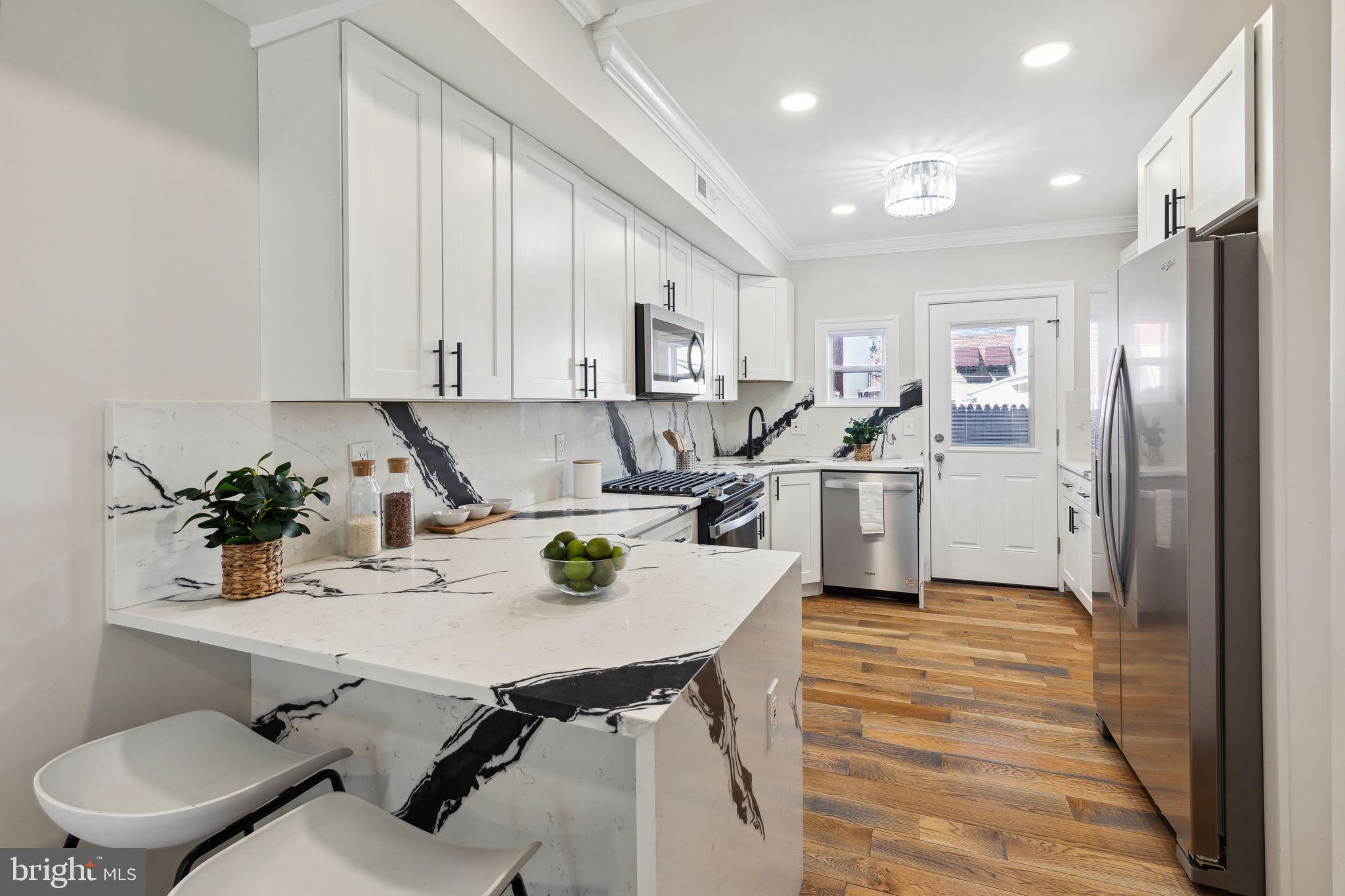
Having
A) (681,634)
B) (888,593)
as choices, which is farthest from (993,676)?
(681,634)

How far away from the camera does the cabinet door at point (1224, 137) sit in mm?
1657

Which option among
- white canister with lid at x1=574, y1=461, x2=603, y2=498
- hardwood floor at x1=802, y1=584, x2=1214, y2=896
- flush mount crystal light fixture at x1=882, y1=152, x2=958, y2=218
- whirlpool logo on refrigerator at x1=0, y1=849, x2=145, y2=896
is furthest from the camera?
flush mount crystal light fixture at x1=882, y1=152, x2=958, y2=218

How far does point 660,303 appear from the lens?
325 cm

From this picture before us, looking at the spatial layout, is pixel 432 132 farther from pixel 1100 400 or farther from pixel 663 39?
pixel 1100 400

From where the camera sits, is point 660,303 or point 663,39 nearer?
point 663,39

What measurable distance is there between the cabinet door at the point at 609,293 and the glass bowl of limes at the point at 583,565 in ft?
4.20

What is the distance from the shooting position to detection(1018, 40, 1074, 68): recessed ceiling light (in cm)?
227

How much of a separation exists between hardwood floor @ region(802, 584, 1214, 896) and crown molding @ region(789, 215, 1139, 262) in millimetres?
2607

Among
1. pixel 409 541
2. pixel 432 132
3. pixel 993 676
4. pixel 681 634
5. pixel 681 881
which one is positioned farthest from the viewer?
pixel 993 676

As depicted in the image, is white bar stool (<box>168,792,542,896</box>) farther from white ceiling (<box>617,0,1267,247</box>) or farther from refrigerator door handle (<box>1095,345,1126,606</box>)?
white ceiling (<box>617,0,1267,247</box>)

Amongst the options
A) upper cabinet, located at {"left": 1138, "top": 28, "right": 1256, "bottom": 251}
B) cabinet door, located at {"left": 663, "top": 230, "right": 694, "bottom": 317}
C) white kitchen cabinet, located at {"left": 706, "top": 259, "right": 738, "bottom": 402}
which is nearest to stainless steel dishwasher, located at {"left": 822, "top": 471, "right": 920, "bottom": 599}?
white kitchen cabinet, located at {"left": 706, "top": 259, "right": 738, "bottom": 402}

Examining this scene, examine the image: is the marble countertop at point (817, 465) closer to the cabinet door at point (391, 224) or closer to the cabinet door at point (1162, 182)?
the cabinet door at point (1162, 182)

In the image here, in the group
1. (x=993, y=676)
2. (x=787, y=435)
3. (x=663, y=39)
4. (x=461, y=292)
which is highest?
(x=663, y=39)

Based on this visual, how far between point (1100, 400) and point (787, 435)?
2.88 meters
